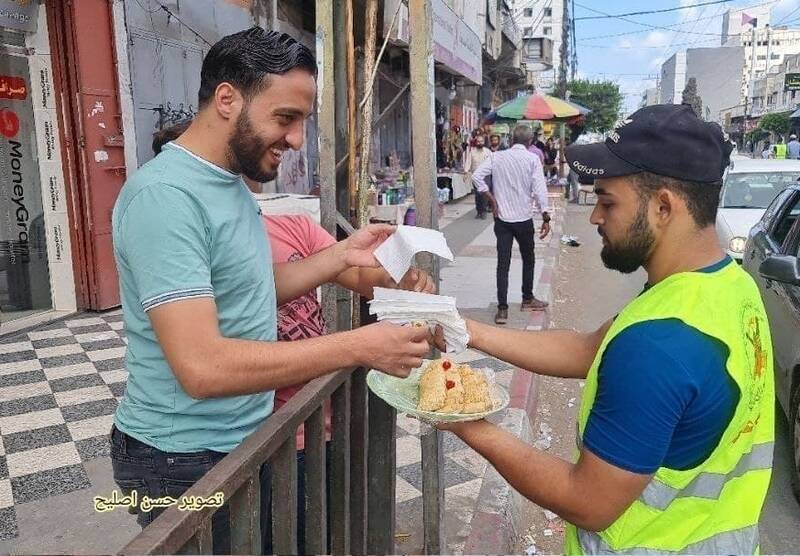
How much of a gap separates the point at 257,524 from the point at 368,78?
1852mm

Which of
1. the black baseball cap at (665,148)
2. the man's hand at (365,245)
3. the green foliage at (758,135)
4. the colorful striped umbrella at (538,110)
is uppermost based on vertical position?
the green foliage at (758,135)

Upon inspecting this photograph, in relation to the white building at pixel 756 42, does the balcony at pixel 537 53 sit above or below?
below

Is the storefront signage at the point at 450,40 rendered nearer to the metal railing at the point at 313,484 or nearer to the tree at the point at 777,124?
the metal railing at the point at 313,484

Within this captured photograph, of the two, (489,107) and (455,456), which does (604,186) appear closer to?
(455,456)

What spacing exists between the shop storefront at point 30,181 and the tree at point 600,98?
6203 centimetres

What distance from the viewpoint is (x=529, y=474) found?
152 centimetres

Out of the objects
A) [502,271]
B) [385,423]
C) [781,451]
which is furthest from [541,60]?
[385,423]

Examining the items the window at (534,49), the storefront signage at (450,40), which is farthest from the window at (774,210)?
the window at (534,49)

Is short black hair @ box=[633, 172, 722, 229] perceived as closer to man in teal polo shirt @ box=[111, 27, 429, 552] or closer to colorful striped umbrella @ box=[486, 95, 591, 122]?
man in teal polo shirt @ box=[111, 27, 429, 552]

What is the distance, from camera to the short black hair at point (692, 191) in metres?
1.46

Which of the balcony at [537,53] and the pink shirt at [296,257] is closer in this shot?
the pink shirt at [296,257]

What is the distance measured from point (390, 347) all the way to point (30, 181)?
6.27 meters

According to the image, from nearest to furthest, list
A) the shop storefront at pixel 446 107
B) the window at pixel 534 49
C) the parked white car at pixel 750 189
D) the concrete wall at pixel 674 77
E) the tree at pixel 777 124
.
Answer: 1. the shop storefront at pixel 446 107
2. the parked white car at pixel 750 189
3. the window at pixel 534 49
4. the tree at pixel 777 124
5. the concrete wall at pixel 674 77

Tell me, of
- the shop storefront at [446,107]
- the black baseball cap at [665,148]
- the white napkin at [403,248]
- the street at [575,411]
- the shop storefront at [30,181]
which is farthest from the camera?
the shop storefront at [30,181]
